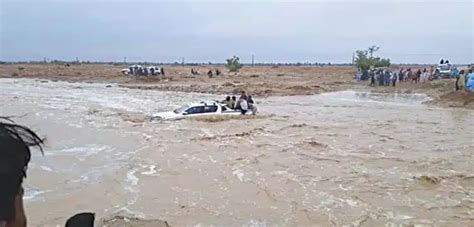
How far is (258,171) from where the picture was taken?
1308 centimetres

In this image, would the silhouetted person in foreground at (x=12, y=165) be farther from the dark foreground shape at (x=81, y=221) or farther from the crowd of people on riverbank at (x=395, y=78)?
the crowd of people on riverbank at (x=395, y=78)

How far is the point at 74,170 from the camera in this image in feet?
42.9

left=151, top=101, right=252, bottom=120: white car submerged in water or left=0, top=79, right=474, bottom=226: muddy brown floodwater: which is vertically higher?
left=151, top=101, right=252, bottom=120: white car submerged in water

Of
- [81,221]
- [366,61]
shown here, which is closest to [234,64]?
[366,61]

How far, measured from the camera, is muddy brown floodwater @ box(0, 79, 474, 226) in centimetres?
938

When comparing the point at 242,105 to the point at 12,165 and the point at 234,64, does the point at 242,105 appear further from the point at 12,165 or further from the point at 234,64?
the point at 234,64

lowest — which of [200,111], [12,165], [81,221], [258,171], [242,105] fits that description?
[258,171]

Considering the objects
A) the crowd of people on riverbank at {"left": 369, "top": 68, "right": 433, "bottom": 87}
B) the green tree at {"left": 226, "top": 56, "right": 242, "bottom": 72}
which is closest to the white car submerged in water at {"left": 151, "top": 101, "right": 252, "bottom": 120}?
the crowd of people on riverbank at {"left": 369, "top": 68, "right": 433, "bottom": 87}

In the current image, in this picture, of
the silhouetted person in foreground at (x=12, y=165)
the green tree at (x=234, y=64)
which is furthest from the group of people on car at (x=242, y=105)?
the green tree at (x=234, y=64)

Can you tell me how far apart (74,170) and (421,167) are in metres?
8.74

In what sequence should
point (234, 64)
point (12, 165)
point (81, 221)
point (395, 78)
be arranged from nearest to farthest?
point (12, 165)
point (81, 221)
point (395, 78)
point (234, 64)

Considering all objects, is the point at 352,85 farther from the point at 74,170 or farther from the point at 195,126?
the point at 74,170

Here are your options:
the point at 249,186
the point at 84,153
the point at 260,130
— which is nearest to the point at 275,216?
the point at 249,186

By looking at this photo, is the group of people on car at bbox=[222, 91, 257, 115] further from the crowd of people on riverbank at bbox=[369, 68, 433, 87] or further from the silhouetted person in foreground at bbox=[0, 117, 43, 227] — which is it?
the crowd of people on riverbank at bbox=[369, 68, 433, 87]
